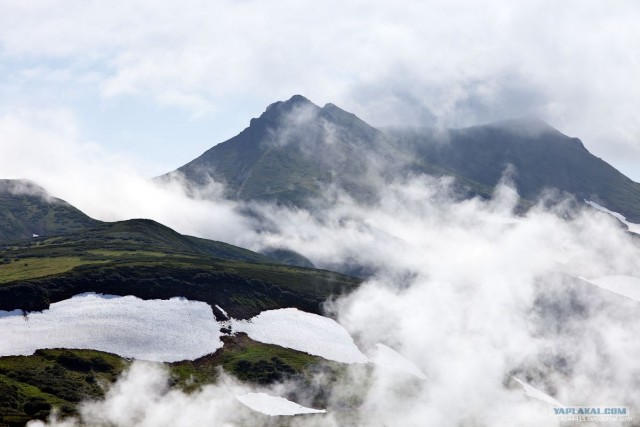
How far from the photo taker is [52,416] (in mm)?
111312

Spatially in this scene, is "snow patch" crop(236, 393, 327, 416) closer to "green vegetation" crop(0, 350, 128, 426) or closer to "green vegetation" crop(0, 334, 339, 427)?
"green vegetation" crop(0, 334, 339, 427)

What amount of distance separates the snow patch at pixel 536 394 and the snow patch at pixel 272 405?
2713 inches

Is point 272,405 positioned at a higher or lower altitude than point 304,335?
lower

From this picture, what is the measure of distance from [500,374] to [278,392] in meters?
70.6

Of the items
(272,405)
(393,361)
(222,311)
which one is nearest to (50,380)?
(272,405)

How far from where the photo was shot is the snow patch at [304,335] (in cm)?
17775

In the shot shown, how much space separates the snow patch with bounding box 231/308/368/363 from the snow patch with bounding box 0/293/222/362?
13304 millimetres

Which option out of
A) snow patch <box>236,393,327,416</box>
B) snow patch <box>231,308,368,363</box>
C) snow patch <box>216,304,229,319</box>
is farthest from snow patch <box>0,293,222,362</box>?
snow patch <box>236,393,327,416</box>

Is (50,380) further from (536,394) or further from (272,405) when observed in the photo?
(536,394)

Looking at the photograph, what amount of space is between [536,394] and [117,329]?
112 metres

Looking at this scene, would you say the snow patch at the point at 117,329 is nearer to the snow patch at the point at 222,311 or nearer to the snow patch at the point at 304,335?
the snow patch at the point at 222,311

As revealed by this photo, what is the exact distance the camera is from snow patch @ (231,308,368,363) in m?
178

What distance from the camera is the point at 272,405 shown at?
141m

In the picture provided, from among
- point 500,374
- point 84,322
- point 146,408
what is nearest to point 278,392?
point 146,408
